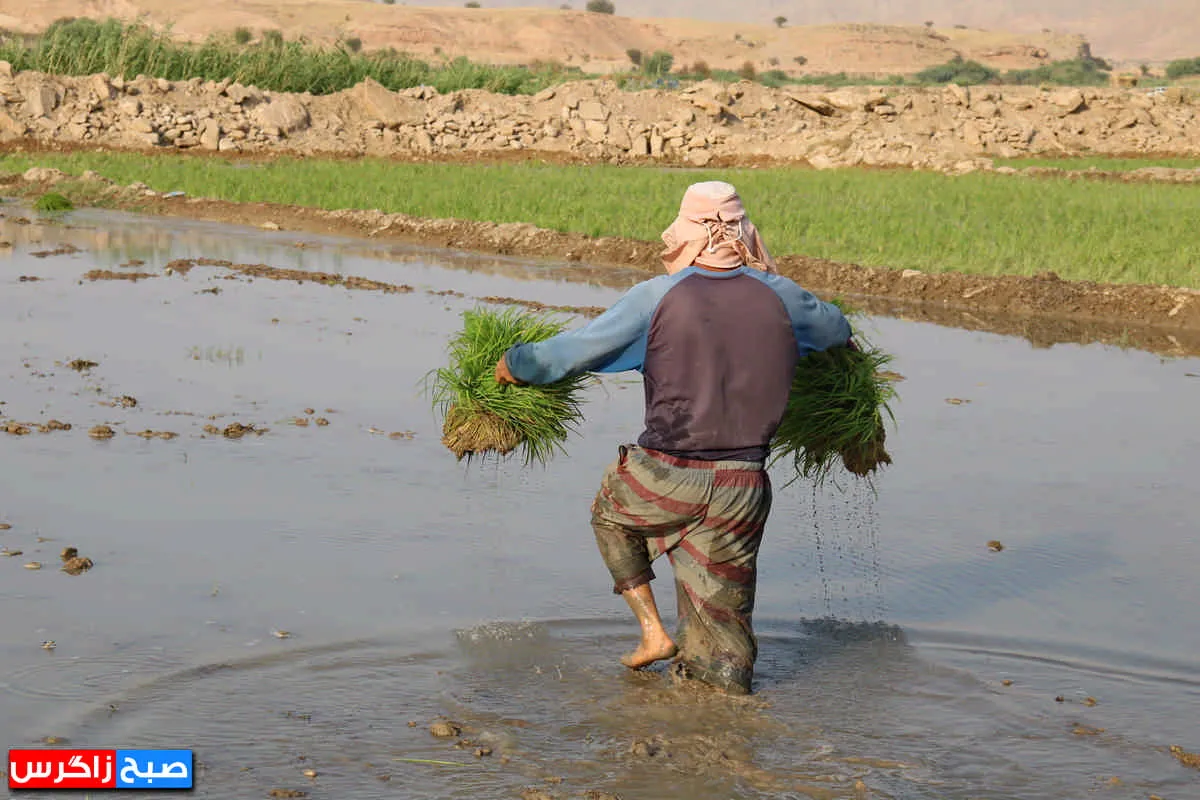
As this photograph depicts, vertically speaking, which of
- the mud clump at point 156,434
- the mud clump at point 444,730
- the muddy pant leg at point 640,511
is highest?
the muddy pant leg at point 640,511

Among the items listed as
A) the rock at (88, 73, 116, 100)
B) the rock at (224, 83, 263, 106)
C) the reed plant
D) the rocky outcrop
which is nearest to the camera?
the rocky outcrop

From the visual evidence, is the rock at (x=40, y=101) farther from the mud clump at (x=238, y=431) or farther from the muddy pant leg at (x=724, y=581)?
the muddy pant leg at (x=724, y=581)

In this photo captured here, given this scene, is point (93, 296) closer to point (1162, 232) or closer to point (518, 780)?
point (518, 780)

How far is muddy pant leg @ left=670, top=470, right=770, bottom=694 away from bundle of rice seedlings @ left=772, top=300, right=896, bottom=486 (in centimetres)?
60

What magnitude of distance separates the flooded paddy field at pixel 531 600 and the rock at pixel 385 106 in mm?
22859

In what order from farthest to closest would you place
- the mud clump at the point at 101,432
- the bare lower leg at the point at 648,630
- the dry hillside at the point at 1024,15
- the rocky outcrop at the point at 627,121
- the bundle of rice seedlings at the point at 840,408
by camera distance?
the dry hillside at the point at 1024,15 < the rocky outcrop at the point at 627,121 < the mud clump at the point at 101,432 < the bundle of rice seedlings at the point at 840,408 < the bare lower leg at the point at 648,630

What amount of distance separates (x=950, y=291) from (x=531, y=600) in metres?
8.57

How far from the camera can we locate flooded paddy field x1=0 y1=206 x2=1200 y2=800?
4133 millimetres

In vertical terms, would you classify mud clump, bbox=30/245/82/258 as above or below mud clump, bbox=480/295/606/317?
below

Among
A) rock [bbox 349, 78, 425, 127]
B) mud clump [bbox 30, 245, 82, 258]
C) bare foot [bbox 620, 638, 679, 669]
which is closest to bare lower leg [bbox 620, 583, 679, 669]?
bare foot [bbox 620, 638, 679, 669]

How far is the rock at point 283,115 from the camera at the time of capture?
30.2m

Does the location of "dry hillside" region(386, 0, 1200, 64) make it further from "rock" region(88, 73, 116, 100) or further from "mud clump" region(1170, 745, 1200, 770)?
"mud clump" region(1170, 745, 1200, 770)

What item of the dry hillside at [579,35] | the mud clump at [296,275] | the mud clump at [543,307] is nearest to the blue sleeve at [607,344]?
the mud clump at [543,307]

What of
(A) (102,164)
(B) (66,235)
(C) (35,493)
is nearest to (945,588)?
(C) (35,493)
